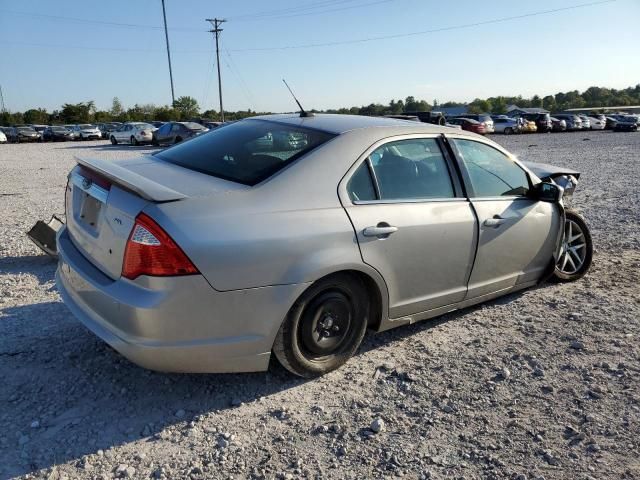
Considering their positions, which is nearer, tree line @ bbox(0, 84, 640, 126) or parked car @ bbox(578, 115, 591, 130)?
parked car @ bbox(578, 115, 591, 130)

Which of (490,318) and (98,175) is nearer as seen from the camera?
(98,175)

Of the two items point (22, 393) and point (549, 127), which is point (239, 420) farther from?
point (549, 127)

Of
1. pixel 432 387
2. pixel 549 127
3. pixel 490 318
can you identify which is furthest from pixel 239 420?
pixel 549 127

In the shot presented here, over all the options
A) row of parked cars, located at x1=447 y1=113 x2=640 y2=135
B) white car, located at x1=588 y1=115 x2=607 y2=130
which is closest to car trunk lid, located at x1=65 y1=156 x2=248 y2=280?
row of parked cars, located at x1=447 y1=113 x2=640 y2=135

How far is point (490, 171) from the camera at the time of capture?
4.09 metres

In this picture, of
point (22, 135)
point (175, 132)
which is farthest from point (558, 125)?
point (22, 135)

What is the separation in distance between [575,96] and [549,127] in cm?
8543

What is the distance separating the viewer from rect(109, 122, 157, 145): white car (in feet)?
Answer: 96.4

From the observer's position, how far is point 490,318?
4.13 meters

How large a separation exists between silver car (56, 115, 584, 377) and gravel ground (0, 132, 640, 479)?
0.90 ft

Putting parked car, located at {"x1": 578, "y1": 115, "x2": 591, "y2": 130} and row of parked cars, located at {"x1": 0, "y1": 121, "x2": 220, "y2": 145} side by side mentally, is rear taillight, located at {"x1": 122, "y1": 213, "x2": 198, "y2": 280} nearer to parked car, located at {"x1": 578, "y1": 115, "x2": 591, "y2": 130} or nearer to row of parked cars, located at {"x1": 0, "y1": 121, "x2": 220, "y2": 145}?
row of parked cars, located at {"x1": 0, "y1": 121, "x2": 220, "y2": 145}

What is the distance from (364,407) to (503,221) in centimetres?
187

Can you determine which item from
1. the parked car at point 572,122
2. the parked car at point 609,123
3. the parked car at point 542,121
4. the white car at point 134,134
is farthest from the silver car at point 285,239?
the parked car at point 609,123

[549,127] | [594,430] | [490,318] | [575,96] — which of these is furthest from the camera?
[575,96]
